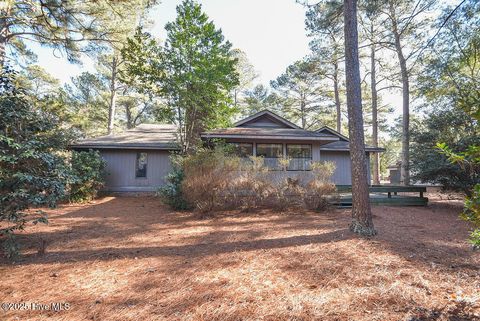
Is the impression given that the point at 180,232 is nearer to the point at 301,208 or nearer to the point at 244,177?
the point at 244,177

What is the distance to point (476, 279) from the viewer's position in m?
2.82

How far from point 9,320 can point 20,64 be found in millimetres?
14657

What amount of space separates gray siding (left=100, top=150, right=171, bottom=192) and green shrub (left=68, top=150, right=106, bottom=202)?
142 cm

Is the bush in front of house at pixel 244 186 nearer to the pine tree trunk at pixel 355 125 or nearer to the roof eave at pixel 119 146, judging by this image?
the pine tree trunk at pixel 355 125

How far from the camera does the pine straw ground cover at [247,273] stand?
89.0 inches

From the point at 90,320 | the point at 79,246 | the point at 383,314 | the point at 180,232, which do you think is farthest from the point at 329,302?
the point at 79,246

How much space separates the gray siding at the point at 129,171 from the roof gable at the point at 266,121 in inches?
215

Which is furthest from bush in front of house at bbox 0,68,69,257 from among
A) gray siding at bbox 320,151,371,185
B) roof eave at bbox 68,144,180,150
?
gray siding at bbox 320,151,371,185

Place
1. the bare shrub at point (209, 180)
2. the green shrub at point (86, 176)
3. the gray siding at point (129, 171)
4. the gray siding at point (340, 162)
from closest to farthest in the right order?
the bare shrub at point (209, 180), the green shrub at point (86, 176), the gray siding at point (129, 171), the gray siding at point (340, 162)

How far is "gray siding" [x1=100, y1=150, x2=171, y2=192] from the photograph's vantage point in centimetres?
1245

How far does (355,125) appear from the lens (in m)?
5.02

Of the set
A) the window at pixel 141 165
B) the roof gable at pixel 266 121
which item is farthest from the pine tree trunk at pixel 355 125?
the window at pixel 141 165

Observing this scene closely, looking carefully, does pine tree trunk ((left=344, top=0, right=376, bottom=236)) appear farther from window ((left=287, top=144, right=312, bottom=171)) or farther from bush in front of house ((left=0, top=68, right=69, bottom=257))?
window ((left=287, top=144, right=312, bottom=171))

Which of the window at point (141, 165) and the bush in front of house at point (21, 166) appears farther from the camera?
A: the window at point (141, 165)
